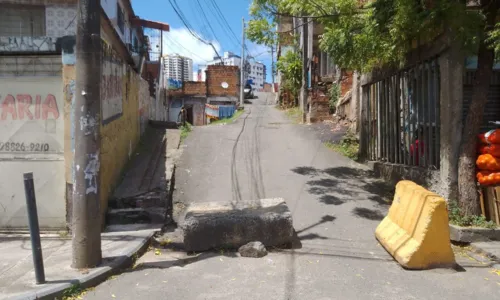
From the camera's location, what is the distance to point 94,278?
487 cm

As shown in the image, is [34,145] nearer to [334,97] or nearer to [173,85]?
[334,97]

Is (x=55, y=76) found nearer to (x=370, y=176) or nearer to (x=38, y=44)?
(x=38, y=44)

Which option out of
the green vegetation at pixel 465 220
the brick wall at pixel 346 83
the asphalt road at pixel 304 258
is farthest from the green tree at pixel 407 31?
the brick wall at pixel 346 83

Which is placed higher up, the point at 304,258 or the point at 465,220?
the point at 465,220

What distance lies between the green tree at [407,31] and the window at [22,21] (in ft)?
17.4

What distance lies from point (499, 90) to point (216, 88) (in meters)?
25.3

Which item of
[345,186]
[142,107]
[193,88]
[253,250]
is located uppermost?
[193,88]

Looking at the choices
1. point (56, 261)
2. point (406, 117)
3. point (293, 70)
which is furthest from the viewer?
point (293, 70)

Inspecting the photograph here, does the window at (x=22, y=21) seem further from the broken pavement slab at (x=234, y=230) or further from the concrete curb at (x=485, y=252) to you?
the concrete curb at (x=485, y=252)

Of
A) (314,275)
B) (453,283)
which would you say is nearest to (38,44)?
(314,275)

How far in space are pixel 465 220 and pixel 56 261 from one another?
18.4 feet

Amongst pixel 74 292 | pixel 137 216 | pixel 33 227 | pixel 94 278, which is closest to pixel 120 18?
pixel 137 216

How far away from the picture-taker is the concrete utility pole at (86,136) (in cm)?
509

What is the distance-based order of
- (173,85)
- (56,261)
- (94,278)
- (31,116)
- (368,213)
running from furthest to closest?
(173,85) < (368,213) < (31,116) < (56,261) < (94,278)
